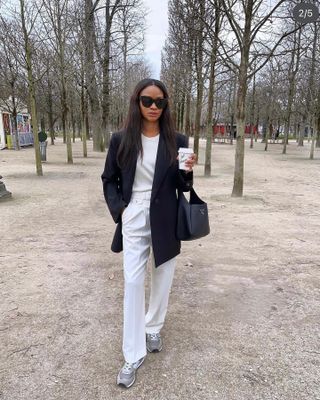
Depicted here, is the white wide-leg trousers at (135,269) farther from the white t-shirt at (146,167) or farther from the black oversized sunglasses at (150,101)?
the black oversized sunglasses at (150,101)

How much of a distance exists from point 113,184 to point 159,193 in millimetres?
350

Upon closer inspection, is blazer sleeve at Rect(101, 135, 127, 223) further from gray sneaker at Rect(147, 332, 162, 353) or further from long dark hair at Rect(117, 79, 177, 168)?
gray sneaker at Rect(147, 332, 162, 353)

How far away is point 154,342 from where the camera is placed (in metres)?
2.87

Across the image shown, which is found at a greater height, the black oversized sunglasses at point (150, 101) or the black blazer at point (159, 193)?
the black oversized sunglasses at point (150, 101)

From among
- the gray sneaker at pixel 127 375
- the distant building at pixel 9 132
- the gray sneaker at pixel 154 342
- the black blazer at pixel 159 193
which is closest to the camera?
the gray sneaker at pixel 127 375

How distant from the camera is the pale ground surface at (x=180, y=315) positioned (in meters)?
2.53

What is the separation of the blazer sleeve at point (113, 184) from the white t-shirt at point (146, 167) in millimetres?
134

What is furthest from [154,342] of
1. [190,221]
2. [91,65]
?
[91,65]

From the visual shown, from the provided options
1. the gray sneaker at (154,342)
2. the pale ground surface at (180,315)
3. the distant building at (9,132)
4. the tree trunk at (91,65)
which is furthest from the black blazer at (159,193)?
the distant building at (9,132)

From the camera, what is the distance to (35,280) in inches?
166

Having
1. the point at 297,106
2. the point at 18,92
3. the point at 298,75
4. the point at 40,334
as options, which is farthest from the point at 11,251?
the point at 297,106

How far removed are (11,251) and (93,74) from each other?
15169 millimetres

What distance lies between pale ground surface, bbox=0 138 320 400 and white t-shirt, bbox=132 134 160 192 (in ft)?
4.01

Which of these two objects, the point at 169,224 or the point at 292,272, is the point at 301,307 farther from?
the point at 169,224
